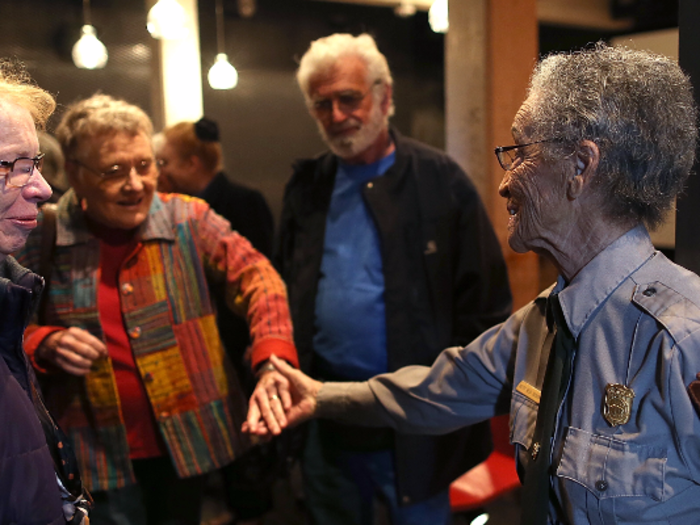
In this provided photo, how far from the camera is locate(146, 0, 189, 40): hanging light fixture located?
3.49 meters

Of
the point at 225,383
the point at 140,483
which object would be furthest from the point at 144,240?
the point at 140,483

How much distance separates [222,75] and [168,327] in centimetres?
213

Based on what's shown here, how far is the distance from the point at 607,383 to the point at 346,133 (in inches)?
60.5

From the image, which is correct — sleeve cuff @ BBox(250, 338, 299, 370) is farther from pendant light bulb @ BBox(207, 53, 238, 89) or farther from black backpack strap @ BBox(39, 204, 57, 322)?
pendant light bulb @ BBox(207, 53, 238, 89)

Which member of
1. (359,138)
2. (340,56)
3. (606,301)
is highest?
(340,56)

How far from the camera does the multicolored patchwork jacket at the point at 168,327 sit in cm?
198

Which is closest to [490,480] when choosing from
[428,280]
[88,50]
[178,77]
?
[428,280]

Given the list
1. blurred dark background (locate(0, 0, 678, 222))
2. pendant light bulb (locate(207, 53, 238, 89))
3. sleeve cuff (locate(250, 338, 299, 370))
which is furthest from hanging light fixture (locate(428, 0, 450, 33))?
sleeve cuff (locate(250, 338, 299, 370))

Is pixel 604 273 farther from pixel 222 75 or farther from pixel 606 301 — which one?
pixel 222 75

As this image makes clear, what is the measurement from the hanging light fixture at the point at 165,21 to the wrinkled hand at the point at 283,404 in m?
2.25

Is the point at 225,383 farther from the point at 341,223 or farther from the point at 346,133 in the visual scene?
the point at 346,133

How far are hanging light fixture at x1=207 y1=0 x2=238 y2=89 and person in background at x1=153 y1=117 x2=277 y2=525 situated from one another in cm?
66

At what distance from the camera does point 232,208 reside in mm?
3154

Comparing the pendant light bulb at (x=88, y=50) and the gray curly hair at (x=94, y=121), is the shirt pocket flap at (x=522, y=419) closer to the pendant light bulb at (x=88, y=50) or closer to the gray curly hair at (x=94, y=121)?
the gray curly hair at (x=94, y=121)
